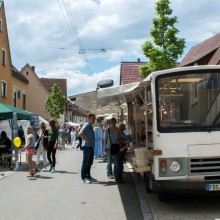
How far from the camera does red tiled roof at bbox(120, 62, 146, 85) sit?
141 ft

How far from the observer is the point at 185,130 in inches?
266

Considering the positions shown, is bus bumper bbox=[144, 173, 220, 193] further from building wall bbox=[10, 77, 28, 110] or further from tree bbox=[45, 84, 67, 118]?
tree bbox=[45, 84, 67, 118]

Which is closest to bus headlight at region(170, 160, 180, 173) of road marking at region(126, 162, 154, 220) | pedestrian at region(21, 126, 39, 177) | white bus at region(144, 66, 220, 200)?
white bus at region(144, 66, 220, 200)

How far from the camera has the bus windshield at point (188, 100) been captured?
6.86 meters

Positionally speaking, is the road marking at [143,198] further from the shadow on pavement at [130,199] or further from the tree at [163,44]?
the tree at [163,44]

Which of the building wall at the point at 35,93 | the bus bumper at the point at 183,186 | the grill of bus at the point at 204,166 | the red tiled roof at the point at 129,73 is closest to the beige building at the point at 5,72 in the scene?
the red tiled roof at the point at 129,73

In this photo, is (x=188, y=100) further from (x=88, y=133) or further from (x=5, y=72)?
(x=5, y=72)

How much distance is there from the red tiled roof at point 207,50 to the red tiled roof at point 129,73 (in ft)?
25.1

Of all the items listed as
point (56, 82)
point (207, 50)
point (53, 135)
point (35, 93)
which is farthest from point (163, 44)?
point (56, 82)

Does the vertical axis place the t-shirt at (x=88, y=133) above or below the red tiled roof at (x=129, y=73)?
below

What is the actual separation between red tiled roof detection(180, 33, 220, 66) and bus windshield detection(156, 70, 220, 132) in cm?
1978

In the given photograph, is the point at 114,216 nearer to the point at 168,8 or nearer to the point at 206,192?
the point at 206,192

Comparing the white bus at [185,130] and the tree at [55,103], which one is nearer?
the white bus at [185,130]

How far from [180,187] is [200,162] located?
21.4 inches
